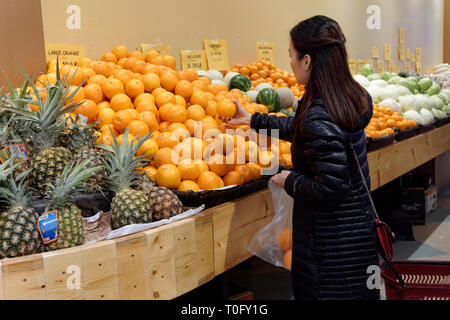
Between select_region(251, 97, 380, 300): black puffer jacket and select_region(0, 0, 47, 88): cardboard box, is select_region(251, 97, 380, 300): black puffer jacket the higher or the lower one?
the lower one

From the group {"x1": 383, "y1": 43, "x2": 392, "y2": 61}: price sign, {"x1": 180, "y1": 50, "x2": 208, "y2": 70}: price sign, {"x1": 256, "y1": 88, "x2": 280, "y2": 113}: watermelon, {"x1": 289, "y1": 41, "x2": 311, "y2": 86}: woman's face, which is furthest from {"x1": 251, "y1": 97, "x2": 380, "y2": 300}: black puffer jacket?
{"x1": 383, "y1": 43, "x2": 392, "y2": 61}: price sign

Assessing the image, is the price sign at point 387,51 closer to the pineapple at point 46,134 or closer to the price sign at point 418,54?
the price sign at point 418,54

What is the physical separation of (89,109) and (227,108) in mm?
828

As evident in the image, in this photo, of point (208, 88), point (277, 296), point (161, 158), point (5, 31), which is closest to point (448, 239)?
point (277, 296)

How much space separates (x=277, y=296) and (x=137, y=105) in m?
1.94

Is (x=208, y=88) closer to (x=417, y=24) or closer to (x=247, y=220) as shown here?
(x=247, y=220)

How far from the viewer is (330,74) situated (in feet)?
6.33

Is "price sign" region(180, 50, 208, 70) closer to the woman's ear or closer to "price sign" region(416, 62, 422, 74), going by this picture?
the woman's ear

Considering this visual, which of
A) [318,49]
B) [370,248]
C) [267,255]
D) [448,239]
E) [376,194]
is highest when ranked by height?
[318,49]

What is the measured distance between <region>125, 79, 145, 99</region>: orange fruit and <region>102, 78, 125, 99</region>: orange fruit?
0.15ft

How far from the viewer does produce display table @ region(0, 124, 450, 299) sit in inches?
63.9

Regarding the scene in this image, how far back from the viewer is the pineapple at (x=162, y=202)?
2111 mm

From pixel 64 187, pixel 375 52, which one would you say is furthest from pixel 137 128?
pixel 375 52

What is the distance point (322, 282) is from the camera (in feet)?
6.72
